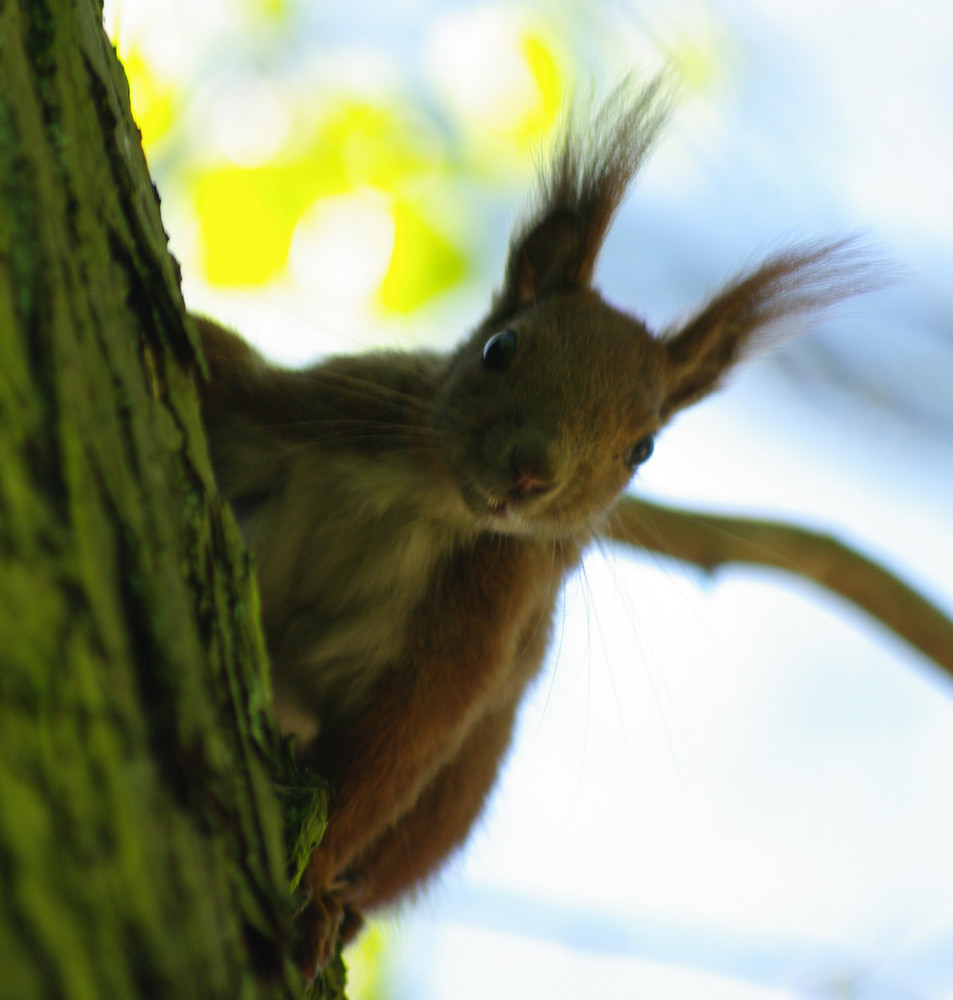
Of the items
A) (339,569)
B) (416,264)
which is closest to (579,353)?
(339,569)

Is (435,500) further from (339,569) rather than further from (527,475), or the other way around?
(527,475)

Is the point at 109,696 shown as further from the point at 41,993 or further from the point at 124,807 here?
the point at 41,993

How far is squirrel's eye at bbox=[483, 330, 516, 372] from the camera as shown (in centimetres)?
310

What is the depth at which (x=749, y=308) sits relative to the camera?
3.59 meters

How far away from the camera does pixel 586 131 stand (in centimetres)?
347

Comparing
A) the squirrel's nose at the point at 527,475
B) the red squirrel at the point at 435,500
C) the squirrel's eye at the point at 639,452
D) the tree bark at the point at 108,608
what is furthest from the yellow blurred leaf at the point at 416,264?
the tree bark at the point at 108,608

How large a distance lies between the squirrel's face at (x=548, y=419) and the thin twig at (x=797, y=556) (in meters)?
0.84

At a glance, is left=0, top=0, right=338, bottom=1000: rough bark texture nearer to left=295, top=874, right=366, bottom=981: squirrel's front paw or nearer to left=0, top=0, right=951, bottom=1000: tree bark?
left=0, top=0, right=951, bottom=1000: tree bark

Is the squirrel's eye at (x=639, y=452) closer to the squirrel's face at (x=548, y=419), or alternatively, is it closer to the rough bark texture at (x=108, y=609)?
the squirrel's face at (x=548, y=419)

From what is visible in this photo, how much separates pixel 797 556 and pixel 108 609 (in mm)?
3486

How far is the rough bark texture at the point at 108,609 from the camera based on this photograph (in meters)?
0.95

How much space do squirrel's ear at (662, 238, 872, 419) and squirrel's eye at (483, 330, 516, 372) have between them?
0.68 m

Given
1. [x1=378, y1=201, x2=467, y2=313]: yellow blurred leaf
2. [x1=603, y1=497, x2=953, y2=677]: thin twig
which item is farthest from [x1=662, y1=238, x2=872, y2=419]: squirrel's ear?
[x1=378, y1=201, x2=467, y2=313]: yellow blurred leaf

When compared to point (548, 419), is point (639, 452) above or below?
above
